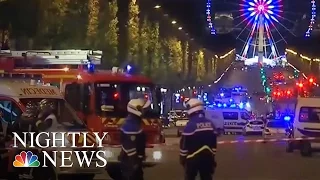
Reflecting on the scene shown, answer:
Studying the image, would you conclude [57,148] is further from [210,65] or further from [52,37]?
[210,65]

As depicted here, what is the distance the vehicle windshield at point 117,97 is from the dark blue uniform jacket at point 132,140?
25.9 feet

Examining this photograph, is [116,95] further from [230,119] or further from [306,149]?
[230,119]

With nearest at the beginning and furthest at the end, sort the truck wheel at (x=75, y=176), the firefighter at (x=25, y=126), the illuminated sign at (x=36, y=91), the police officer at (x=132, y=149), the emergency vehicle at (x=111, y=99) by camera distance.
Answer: the police officer at (x=132, y=149) < the firefighter at (x=25, y=126) < the truck wheel at (x=75, y=176) < the illuminated sign at (x=36, y=91) < the emergency vehicle at (x=111, y=99)

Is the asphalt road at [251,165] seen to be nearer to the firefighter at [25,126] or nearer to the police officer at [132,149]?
the firefighter at [25,126]

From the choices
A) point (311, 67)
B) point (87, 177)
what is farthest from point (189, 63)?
point (87, 177)

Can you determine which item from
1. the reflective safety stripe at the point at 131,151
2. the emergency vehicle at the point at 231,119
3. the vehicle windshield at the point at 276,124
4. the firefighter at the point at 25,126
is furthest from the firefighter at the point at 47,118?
the emergency vehicle at the point at 231,119

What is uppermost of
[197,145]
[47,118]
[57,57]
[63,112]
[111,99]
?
[57,57]

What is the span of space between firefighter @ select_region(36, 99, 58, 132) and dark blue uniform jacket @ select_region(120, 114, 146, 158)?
3.16 m

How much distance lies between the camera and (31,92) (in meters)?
17.7

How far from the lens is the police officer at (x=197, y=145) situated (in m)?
12.2

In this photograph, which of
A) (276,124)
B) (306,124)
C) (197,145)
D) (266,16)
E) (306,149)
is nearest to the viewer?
(197,145)

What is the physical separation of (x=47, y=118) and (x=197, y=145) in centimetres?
446

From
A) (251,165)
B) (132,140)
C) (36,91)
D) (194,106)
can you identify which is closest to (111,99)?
(36,91)

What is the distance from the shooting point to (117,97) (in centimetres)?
2088
